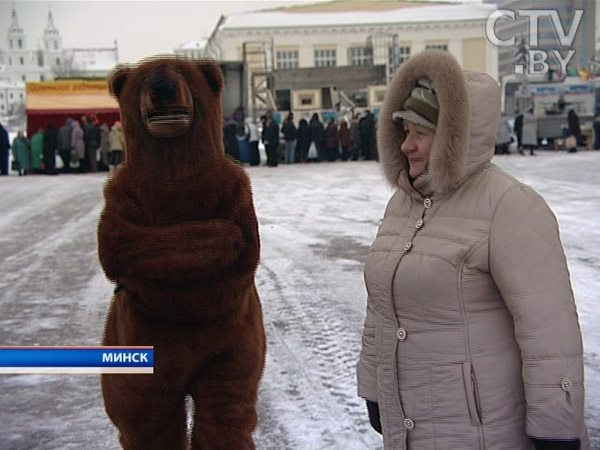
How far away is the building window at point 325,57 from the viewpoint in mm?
49656

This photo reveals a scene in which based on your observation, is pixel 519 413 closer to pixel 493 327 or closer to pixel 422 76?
pixel 493 327

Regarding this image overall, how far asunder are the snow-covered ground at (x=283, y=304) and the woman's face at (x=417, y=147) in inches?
71.7

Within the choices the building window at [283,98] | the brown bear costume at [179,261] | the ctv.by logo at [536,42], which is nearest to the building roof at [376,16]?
the building window at [283,98]

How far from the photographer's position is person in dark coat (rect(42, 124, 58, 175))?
66.5ft

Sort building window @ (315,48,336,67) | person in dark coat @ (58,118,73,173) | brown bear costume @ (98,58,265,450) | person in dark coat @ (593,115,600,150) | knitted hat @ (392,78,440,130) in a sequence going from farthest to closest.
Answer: building window @ (315,48,336,67) → person in dark coat @ (593,115,600,150) → person in dark coat @ (58,118,73,173) → brown bear costume @ (98,58,265,450) → knitted hat @ (392,78,440,130)

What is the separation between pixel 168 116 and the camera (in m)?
2.66

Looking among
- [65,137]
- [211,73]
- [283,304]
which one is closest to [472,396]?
[211,73]

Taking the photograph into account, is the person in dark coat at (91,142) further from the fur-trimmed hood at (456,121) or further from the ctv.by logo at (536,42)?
the fur-trimmed hood at (456,121)

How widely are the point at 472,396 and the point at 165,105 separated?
52.2 inches

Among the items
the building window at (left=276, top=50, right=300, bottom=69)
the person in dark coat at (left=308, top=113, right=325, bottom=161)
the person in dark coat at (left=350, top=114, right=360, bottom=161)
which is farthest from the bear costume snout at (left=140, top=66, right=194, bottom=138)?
the building window at (left=276, top=50, right=300, bottom=69)

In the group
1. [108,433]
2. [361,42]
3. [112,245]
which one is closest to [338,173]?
[108,433]

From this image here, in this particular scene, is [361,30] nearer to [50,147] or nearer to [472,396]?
[50,147]

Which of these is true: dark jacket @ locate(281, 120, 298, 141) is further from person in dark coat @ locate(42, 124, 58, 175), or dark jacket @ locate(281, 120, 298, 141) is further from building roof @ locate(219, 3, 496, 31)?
building roof @ locate(219, 3, 496, 31)

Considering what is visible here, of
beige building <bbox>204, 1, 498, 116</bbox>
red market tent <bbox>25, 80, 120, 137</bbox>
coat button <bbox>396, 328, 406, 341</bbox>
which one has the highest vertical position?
beige building <bbox>204, 1, 498, 116</bbox>
